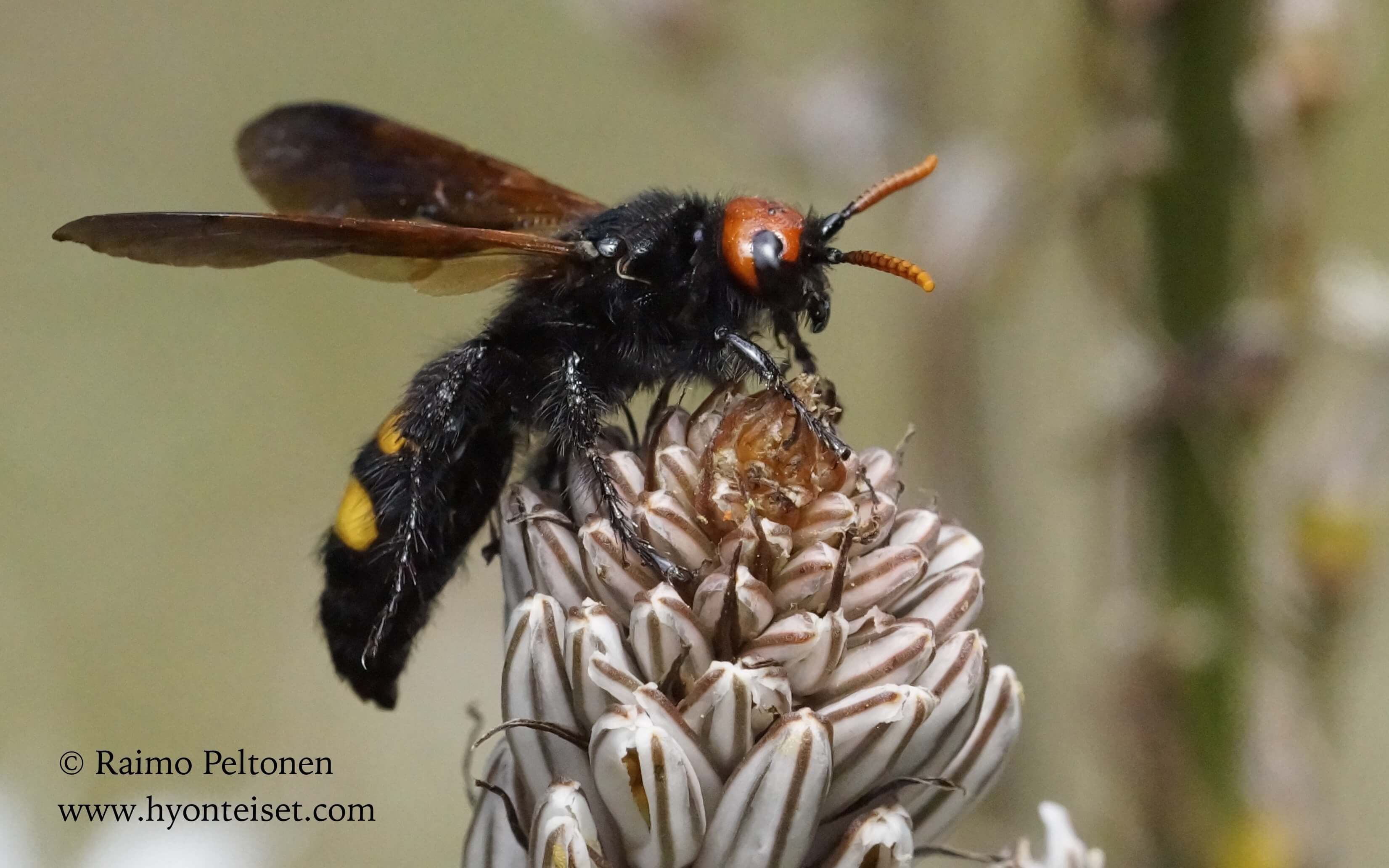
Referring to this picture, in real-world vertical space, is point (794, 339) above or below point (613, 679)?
above

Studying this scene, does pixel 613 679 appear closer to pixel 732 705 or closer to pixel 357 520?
pixel 732 705

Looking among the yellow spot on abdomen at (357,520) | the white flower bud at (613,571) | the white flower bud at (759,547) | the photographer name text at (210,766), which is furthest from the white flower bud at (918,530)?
the photographer name text at (210,766)

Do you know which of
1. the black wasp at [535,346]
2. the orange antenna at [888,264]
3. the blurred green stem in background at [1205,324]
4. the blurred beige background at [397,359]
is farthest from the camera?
the blurred beige background at [397,359]

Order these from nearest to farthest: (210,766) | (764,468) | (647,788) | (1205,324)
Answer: (647,788), (764,468), (1205,324), (210,766)

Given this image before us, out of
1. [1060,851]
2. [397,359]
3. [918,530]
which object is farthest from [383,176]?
[397,359]

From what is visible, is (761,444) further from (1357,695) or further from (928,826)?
(1357,695)

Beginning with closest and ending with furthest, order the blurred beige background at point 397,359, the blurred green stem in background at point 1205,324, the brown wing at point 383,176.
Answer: the brown wing at point 383,176 → the blurred green stem in background at point 1205,324 → the blurred beige background at point 397,359

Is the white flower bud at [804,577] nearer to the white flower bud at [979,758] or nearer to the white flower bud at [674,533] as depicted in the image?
the white flower bud at [674,533]
